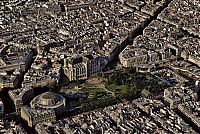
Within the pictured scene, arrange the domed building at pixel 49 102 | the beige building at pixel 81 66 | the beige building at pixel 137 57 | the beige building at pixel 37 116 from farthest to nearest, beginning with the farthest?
1. the beige building at pixel 137 57
2. the beige building at pixel 81 66
3. the domed building at pixel 49 102
4. the beige building at pixel 37 116

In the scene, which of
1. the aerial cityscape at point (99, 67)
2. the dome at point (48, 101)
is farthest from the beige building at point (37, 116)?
the dome at point (48, 101)

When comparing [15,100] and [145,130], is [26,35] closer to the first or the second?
[15,100]

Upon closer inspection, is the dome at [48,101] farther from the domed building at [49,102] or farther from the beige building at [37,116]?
the beige building at [37,116]

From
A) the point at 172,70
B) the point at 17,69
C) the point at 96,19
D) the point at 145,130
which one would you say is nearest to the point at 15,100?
the point at 17,69

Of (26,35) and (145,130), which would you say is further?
(26,35)

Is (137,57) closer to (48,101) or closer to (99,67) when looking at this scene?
(99,67)

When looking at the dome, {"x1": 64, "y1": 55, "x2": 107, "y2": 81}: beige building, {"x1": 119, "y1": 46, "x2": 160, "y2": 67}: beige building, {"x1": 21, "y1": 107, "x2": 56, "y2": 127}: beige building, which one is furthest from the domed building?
{"x1": 119, "y1": 46, "x2": 160, "y2": 67}: beige building
